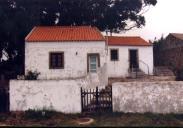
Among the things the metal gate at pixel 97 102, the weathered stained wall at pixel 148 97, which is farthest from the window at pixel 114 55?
the weathered stained wall at pixel 148 97

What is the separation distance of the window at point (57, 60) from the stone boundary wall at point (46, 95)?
673 cm

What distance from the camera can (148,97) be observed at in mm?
19703

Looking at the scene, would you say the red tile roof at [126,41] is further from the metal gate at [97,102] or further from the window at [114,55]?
the metal gate at [97,102]

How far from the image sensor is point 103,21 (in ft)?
113

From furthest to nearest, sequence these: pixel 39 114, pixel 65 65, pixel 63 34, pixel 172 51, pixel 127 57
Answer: pixel 172 51, pixel 127 57, pixel 63 34, pixel 65 65, pixel 39 114

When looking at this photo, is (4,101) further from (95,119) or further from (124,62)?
(124,62)

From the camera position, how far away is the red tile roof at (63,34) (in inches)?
1064

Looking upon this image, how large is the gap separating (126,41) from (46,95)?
16.9m

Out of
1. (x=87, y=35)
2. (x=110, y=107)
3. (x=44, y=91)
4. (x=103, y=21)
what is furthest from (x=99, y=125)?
(x=103, y=21)

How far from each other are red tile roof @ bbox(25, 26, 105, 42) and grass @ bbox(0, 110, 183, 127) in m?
8.66

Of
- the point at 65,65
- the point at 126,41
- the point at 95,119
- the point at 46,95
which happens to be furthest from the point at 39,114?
the point at 126,41

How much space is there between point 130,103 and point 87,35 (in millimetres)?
9758

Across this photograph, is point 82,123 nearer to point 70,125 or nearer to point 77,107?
point 70,125

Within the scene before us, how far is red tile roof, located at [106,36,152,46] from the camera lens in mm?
34219
